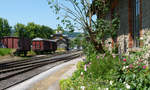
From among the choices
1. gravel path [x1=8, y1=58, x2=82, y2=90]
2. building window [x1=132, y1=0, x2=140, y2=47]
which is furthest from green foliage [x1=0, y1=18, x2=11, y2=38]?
building window [x1=132, y1=0, x2=140, y2=47]

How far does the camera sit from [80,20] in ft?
31.9

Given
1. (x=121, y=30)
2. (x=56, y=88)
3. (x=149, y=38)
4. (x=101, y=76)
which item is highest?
(x=121, y=30)

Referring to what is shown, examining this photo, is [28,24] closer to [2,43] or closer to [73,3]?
[2,43]

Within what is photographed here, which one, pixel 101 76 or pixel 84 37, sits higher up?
pixel 84 37

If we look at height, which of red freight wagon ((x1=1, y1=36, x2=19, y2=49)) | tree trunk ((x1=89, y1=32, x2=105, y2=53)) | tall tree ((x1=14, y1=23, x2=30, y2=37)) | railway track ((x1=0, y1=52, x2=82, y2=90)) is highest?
tall tree ((x1=14, y1=23, x2=30, y2=37))

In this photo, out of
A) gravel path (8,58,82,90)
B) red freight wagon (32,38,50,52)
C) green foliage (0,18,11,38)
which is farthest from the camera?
green foliage (0,18,11,38)

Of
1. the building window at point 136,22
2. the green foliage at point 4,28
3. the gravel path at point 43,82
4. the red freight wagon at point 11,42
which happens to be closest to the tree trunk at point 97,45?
the building window at point 136,22

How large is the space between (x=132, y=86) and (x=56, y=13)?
780 cm

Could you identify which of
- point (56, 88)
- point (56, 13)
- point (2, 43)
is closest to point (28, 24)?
point (2, 43)

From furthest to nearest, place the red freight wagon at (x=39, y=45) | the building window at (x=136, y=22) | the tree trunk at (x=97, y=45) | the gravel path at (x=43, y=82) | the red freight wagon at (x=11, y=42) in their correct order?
the red freight wagon at (x=11, y=42), the red freight wagon at (x=39, y=45), the tree trunk at (x=97, y=45), the building window at (x=136, y=22), the gravel path at (x=43, y=82)

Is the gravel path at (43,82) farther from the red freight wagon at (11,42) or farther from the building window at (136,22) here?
the red freight wagon at (11,42)

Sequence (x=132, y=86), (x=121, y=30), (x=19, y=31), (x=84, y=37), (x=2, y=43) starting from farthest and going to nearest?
1. (x=19, y=31)
2. (x=2, y=43)
3. (x=84, y=37)
4. (x=121, y=30)
5. (x=132, y=86)

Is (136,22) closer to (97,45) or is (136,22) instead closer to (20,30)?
(97,45)

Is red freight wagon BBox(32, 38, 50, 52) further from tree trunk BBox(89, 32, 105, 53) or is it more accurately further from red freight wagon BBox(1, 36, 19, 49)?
tree trunk BBox(89, 32, 105, 53)
